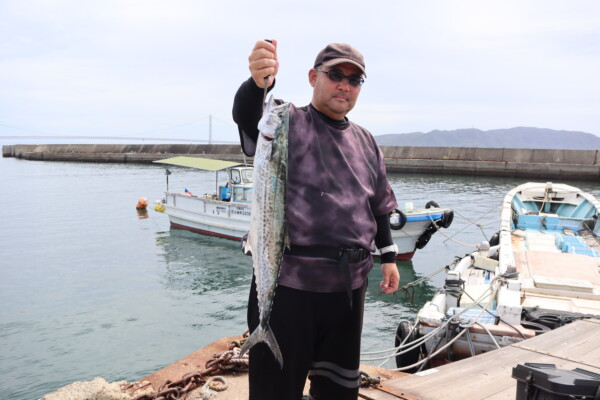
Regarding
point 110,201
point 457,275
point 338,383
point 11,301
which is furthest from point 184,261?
point 110,201

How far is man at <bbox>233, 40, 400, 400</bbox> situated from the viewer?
2.32m

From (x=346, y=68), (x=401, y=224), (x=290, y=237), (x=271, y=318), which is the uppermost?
(x=346, y=68)

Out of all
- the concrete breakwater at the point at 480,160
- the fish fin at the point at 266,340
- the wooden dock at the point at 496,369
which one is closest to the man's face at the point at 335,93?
the fish fin at the point at 266,340

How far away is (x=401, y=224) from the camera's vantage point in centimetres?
1416

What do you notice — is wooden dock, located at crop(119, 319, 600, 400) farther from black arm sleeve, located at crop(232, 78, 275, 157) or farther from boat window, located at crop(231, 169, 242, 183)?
boat window, located at crop(231, 169, 242, 183)

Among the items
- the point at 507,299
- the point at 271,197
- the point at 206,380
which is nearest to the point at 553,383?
the point at 271,197

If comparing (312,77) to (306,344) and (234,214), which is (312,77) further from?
(234,214)

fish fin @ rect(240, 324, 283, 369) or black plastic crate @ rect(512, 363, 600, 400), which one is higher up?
fish fin @ rect(240, 324, 283, 369)

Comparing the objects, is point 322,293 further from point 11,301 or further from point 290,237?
point 11,301

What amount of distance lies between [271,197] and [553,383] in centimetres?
194

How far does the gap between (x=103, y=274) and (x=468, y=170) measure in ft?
125

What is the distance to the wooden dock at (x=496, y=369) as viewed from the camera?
3650 mm

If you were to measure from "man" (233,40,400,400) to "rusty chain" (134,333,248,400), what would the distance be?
1.87 metres

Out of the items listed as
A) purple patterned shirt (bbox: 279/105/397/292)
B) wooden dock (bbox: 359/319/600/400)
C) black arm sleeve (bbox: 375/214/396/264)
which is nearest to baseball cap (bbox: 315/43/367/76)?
purple patterned shirt (bbox: 279/105/397/292)
